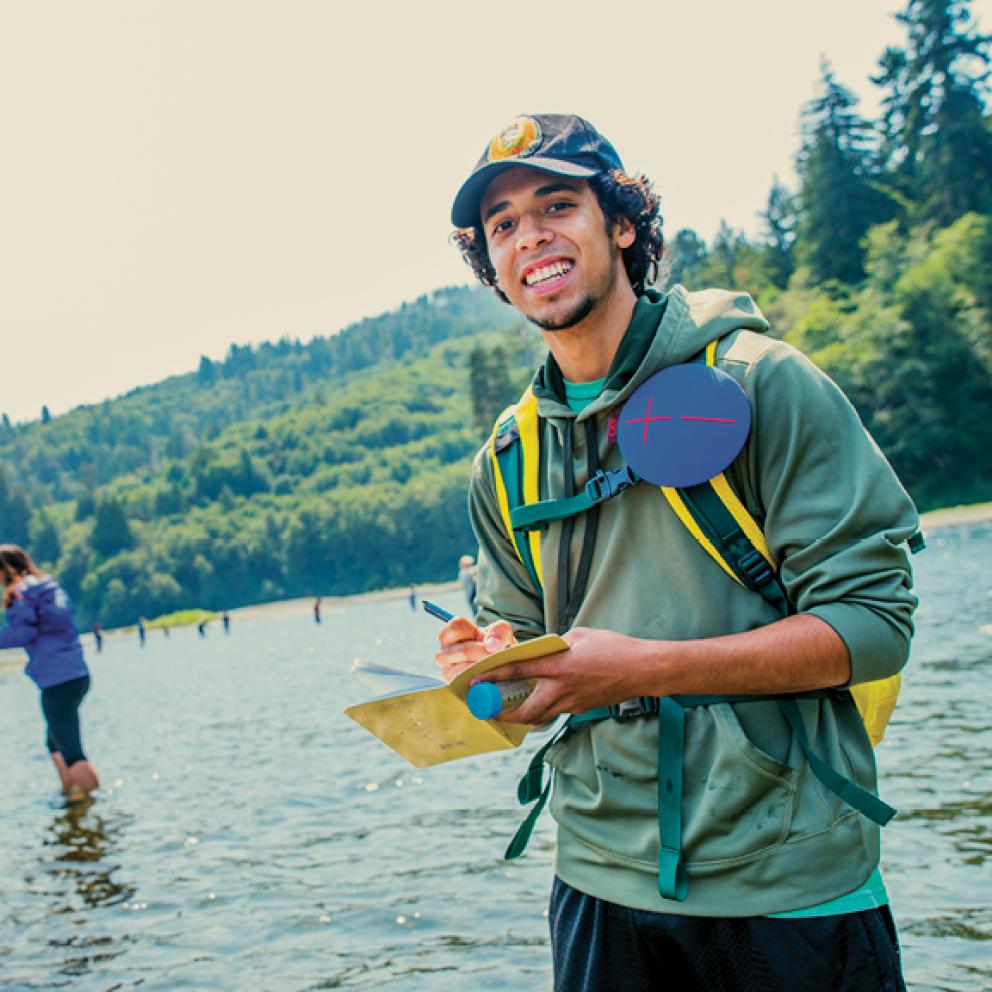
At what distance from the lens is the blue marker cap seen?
205 centimetres

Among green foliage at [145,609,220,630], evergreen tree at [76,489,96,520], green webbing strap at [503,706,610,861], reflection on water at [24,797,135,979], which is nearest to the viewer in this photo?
green webbing strap at [503,706,610,861]

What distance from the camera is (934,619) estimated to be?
67.2 feet

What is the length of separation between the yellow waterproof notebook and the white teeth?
3.16 ft

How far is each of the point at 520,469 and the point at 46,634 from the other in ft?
32.1

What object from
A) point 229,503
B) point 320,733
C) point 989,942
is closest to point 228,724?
point 320,733

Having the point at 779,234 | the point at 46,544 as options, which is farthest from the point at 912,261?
the point at 46,544

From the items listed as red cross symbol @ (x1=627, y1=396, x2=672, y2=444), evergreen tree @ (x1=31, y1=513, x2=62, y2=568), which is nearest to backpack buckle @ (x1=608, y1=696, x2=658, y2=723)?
red cross symbol @ (x1=627, y1=396, x2=672, y2=444)

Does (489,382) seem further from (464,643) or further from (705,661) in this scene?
(705,661)

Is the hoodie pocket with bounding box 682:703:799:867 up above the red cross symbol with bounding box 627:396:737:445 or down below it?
A: below

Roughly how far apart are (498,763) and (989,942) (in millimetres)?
7209

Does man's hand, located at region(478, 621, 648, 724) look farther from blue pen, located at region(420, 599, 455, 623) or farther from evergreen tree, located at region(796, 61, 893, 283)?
evergreen tree, located at region(796, 61, 893, 283)

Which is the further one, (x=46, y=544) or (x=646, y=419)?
(x=46, y=544)

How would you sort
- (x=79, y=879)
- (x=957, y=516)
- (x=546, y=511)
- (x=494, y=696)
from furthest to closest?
(x=957, y=516), (x=79, y=879), (x=546, y=511), (x=494, y=696)

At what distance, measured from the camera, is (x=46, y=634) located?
1120 cm
